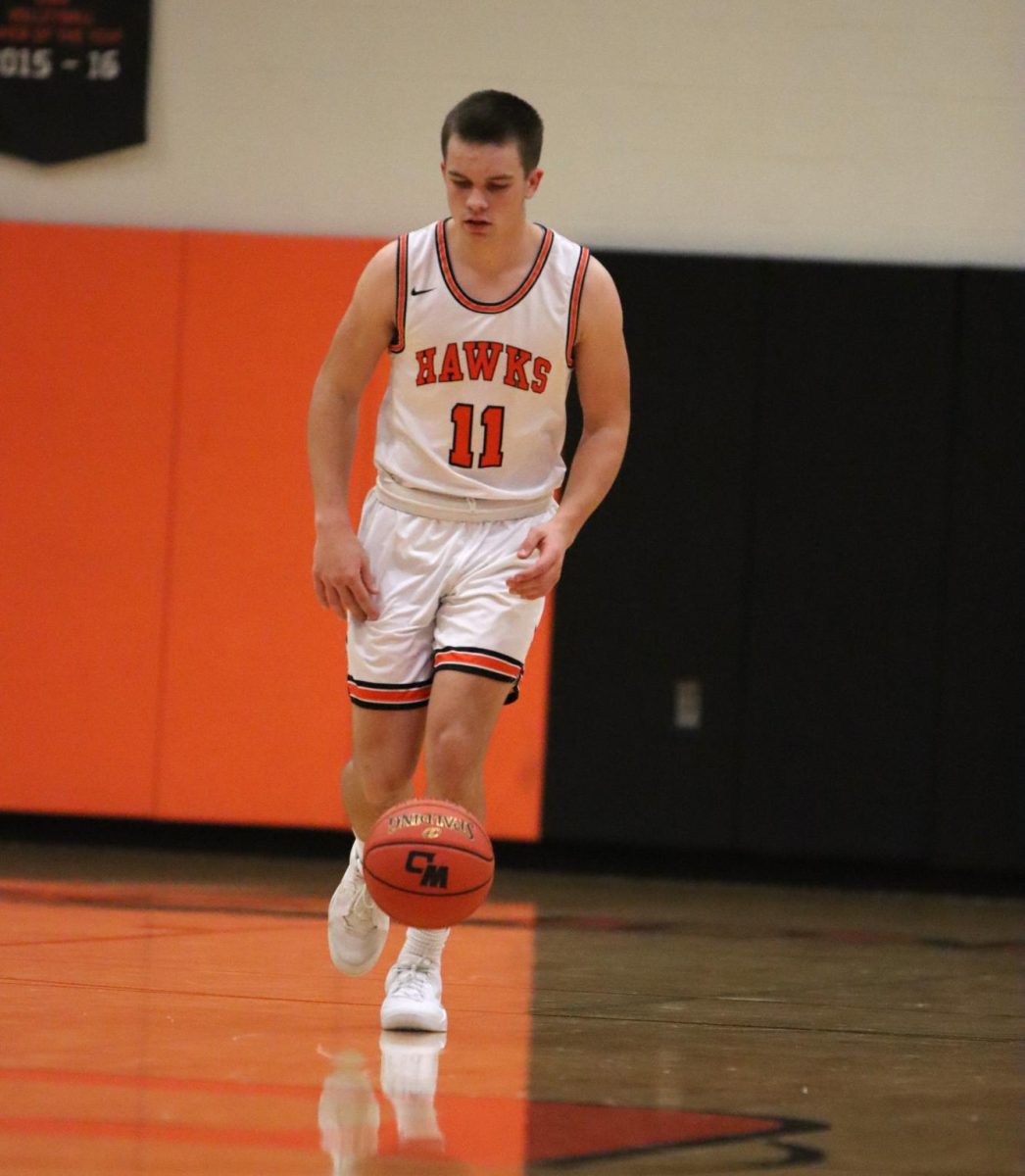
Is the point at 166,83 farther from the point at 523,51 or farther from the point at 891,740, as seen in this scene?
the point at 891,740

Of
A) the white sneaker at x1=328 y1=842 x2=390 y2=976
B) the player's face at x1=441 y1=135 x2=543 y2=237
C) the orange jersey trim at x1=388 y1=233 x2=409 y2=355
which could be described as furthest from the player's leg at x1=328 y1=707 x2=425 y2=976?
the player's face at x1=441 y1=135 x2=543 y2=237

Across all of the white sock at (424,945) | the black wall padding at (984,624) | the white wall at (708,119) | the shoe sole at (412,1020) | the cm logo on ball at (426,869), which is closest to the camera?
the cm logo on ball at (426,869)

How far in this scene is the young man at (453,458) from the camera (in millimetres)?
3148

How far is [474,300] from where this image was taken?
3.19m

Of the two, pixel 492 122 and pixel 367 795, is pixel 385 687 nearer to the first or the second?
pixel 367 795

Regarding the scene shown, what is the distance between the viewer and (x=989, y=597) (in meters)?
6.54

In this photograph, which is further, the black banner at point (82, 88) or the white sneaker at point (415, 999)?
the black banner at point (82, 88)

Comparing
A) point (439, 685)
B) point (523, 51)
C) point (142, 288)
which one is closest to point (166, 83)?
point (142, 288)

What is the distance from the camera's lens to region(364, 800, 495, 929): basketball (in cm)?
285

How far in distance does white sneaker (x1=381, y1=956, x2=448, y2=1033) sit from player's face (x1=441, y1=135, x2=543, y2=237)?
124cm

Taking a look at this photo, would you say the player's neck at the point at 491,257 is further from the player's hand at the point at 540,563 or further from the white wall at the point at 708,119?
the white wall at the point at 708,119

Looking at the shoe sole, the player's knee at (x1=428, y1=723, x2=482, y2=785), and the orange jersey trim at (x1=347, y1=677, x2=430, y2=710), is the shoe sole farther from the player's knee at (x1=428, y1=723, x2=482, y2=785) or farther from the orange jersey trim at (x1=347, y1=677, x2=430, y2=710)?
the orange jersey trim at (x1=347, y1=677, x2=430, y2=710)

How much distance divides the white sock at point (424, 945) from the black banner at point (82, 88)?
4565mm

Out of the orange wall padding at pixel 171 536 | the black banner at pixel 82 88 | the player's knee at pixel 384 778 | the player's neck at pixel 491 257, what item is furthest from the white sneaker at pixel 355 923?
the black banner at pixel 82 88
